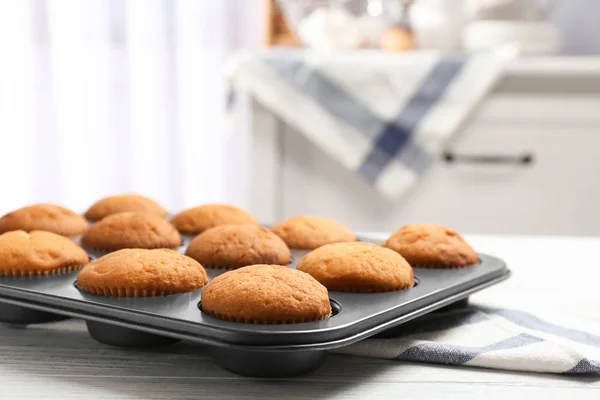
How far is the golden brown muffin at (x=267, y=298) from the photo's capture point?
2.06 feet

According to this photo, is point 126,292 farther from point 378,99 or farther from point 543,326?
point 378,99

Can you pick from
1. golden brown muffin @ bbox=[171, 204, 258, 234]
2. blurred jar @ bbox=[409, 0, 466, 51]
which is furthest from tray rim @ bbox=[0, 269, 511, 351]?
blurred jar @ bbox=[409, 0, 466, 51]

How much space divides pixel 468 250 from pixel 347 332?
0.29 metres

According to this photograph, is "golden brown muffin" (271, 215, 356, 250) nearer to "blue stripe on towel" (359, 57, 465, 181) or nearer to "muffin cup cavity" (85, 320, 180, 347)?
"muffin cup cavity" (85, 320, 180, 347)

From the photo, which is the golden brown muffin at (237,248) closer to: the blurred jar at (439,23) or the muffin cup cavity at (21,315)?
the muffin cup cavity at (21,315)

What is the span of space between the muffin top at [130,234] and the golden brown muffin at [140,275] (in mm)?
146

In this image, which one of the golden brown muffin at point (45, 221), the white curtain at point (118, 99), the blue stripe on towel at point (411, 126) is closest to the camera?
the golden brown muffin at point (45, 221)

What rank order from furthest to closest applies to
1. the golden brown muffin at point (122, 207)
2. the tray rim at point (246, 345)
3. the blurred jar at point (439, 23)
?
the blurred jar at point (439, 23), the golden brown muffin at point (122, 207), the tray rim at point (246, 345)

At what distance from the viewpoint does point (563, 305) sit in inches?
34.8

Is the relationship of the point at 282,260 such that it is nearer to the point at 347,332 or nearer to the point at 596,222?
the point at 347,332

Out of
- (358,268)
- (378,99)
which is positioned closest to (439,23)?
(378,99)

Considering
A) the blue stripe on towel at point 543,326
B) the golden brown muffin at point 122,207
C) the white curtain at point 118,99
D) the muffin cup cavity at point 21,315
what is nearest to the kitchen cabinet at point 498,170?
the white curtain at point 118,99

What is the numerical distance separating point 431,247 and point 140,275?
305 millimetres

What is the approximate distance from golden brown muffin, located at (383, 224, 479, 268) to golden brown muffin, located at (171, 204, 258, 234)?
20 cm
